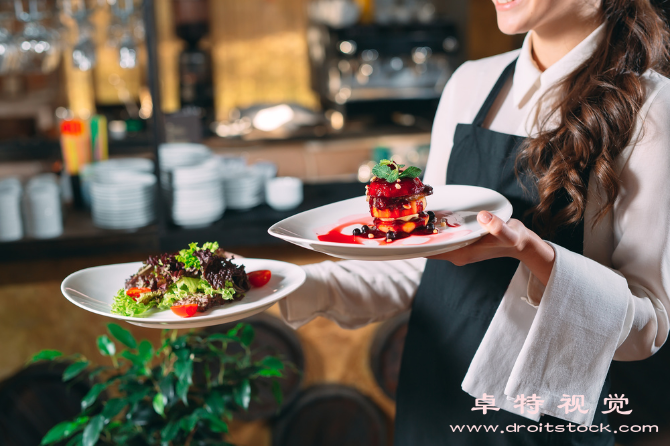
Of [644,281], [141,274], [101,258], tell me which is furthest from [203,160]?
[644,281]

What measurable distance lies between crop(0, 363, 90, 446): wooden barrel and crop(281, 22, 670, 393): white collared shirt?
50.2 inches

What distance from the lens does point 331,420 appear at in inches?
92.9

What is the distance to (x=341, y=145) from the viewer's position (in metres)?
4.39

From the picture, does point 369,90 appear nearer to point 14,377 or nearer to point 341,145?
point 341,145

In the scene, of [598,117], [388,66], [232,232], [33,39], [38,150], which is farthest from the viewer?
[388,66]

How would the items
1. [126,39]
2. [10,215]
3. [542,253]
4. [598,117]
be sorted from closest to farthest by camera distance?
[542,253], [598,117], [10,215], [126,39]

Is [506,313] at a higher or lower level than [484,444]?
higher

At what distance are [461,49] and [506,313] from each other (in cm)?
426

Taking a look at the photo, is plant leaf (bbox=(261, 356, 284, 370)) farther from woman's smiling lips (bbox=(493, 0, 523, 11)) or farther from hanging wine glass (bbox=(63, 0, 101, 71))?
hanging wine glass (bbox=(63, 0, 101, 71))

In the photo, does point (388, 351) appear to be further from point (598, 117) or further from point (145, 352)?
point (598, 117)

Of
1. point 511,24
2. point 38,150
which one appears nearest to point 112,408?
point 511,24

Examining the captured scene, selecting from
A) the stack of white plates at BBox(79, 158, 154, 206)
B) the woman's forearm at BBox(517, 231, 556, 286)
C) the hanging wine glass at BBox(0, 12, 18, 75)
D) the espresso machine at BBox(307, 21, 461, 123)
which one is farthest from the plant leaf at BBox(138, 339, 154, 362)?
the espresso machine at BBox(307, 21, 461, 123)

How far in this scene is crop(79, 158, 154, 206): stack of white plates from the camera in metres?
2.25

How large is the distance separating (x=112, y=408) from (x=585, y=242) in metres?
1.28
